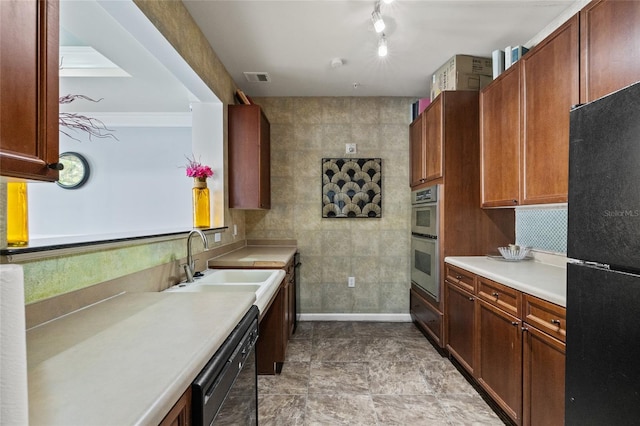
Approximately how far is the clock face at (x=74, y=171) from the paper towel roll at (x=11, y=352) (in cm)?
456

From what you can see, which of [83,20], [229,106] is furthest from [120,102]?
[83,20]

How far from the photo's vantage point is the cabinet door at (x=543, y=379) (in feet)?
4.98

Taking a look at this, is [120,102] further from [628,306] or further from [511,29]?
[628,306]

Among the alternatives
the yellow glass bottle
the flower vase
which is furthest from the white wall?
the yellow glass bottle

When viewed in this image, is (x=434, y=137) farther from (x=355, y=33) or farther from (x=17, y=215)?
(x=17, y=215)

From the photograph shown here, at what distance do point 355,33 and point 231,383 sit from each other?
251 centimetres

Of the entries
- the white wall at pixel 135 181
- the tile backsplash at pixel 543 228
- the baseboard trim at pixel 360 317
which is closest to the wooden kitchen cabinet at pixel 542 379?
the tile backsplash at pixel 543 228

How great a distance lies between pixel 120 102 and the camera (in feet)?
12.7

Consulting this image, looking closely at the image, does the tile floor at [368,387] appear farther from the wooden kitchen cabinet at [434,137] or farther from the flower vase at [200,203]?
the wooden kitchen cabinet at [434,137]

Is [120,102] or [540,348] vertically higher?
[120,102]

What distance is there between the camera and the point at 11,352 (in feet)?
1.46

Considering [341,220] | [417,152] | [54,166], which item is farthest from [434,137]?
[54,166]

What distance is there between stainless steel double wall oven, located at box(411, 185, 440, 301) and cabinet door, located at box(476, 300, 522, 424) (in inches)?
29.8

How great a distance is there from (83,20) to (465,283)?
9.70ft
